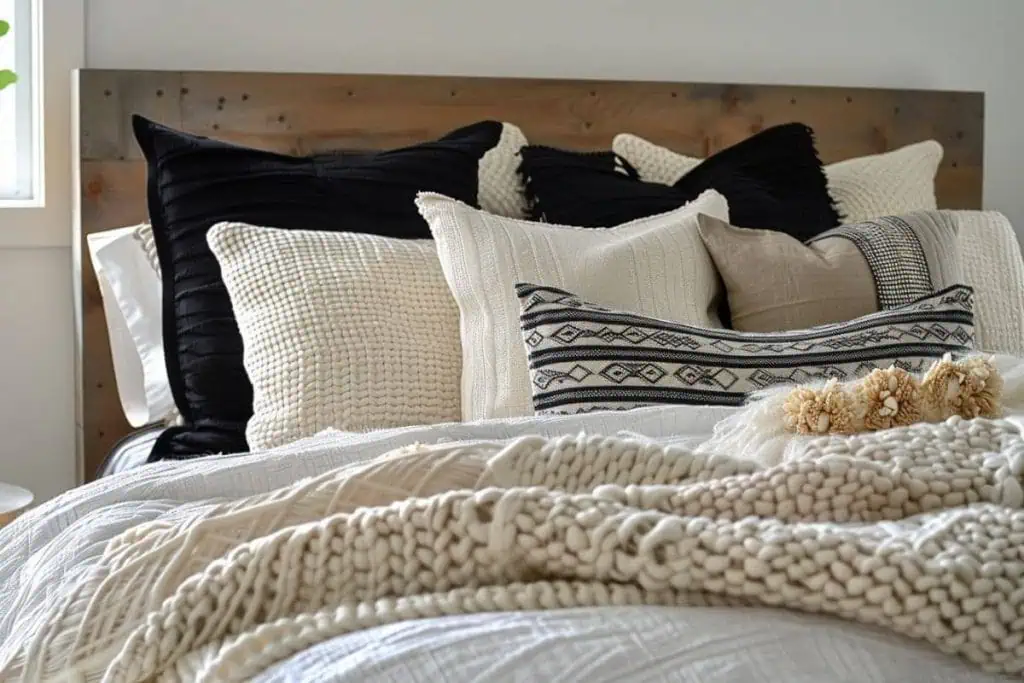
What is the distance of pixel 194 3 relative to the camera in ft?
8.39

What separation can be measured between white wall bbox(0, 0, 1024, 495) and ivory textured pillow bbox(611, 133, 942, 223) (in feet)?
1.09

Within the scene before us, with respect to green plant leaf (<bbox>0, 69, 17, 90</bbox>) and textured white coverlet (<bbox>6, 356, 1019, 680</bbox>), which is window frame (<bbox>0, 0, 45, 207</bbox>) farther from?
textured white coverlet (<bbox>6, 356, 1019, 680</bbox>)

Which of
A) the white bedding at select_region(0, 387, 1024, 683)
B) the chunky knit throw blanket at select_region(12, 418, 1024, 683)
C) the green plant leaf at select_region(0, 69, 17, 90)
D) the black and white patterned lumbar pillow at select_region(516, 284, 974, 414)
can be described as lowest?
the white bedding at select_region(0, 387, 1024, 683)

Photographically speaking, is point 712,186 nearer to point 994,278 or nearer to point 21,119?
point 994,278

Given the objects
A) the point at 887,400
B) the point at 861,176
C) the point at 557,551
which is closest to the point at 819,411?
the point at 887,400

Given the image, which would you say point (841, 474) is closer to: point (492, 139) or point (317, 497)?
point (317, 497)

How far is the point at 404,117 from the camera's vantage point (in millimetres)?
2611

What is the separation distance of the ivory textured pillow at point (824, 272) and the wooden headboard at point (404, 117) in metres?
0.72

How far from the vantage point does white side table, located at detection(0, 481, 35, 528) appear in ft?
6.97

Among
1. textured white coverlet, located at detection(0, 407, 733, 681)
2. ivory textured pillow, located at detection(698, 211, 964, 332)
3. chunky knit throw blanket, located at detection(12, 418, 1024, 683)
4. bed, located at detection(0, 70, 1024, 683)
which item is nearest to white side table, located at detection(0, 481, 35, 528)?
bed, located at detection(0, 70, 1024, 683)

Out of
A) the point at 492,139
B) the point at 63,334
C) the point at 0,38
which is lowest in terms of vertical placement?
the point at 63,334

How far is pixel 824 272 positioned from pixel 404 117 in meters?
0.95

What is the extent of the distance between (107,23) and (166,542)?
1691mm

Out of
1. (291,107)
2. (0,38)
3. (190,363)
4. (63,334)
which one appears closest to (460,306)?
(190,363)
